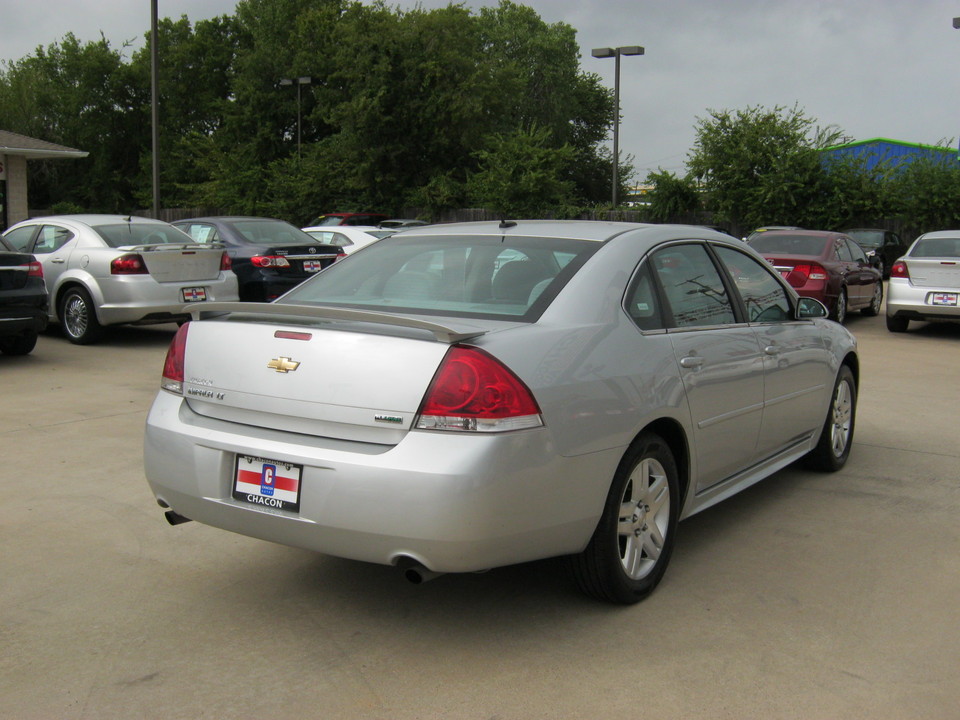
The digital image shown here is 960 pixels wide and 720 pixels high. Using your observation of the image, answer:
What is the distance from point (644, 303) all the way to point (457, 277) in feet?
2.65

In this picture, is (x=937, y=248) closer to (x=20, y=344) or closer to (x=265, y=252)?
(x=265, y=252)

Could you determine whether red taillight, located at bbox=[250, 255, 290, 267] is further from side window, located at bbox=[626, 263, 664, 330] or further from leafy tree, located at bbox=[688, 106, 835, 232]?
leafy tree, located at bbox=[688, 106, 835, 232]

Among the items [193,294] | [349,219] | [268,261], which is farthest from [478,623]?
[349,219]

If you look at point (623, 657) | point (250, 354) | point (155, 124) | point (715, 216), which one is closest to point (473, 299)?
point (250, 354)

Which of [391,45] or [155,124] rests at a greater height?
[391,45]

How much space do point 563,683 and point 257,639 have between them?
1146mm

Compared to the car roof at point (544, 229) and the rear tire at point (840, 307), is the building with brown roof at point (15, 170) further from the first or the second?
the car roof at point (544, 229)

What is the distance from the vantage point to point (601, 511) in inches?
147

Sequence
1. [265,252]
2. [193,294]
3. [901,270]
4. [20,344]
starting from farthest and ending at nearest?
1. [901,270]
2. [265,252]
3. [193,294]
4. [20,344]

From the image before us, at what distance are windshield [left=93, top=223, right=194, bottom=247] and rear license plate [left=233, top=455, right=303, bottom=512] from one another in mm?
8970

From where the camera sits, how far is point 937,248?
557 inches

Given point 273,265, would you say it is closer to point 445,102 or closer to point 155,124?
point 155,124

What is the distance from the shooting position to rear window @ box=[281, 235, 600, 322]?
4066mm

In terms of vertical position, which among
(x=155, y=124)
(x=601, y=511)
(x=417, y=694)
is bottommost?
(x=417, y=694)
